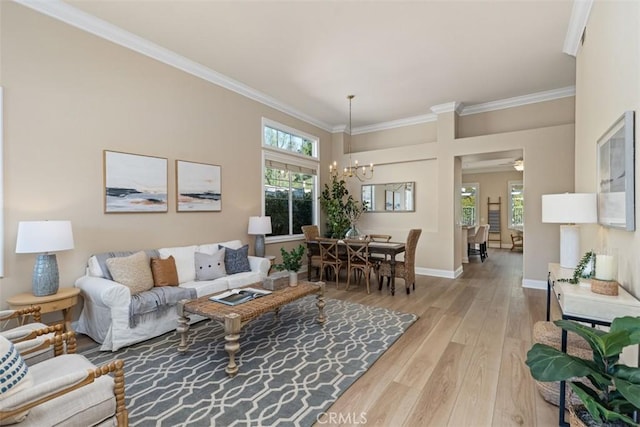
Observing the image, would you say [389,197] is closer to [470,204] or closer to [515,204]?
[470,204]

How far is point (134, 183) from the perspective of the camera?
3633mm

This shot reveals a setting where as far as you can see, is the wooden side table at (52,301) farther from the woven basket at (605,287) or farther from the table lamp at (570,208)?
the table lamp at (570,208)

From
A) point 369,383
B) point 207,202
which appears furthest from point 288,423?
point 207,202

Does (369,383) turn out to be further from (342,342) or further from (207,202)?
(207,202)

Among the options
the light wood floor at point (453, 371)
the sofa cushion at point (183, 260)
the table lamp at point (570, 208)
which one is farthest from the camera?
the sofa cushion at point (183, 260)

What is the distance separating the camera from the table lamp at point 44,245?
2564 mm

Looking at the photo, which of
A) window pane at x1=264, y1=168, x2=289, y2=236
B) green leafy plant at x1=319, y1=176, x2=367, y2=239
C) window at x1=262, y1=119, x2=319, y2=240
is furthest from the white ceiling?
green leafy plant at x1=319, y1=176, x2=367, y2=239

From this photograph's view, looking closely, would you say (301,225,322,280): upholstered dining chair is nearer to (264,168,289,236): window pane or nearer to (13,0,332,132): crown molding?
(264,168,289,236): window pane

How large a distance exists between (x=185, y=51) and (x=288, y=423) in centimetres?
432

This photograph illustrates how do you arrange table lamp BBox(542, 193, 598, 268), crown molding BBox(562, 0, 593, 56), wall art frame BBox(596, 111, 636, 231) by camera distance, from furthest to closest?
crown molding BBox(562, 0, 593, 56) < table lamp BBox(542, 193, 598, 268) < wall art frame BBox(596, 111, 636, 231)

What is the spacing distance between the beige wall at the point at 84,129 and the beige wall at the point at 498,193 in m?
9.83

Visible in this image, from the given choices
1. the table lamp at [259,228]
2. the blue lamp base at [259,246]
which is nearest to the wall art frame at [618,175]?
the table lamp at [259,228]

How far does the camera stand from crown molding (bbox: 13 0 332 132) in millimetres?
2979

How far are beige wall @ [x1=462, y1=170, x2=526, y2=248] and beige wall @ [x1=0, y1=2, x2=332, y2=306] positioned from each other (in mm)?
9829
